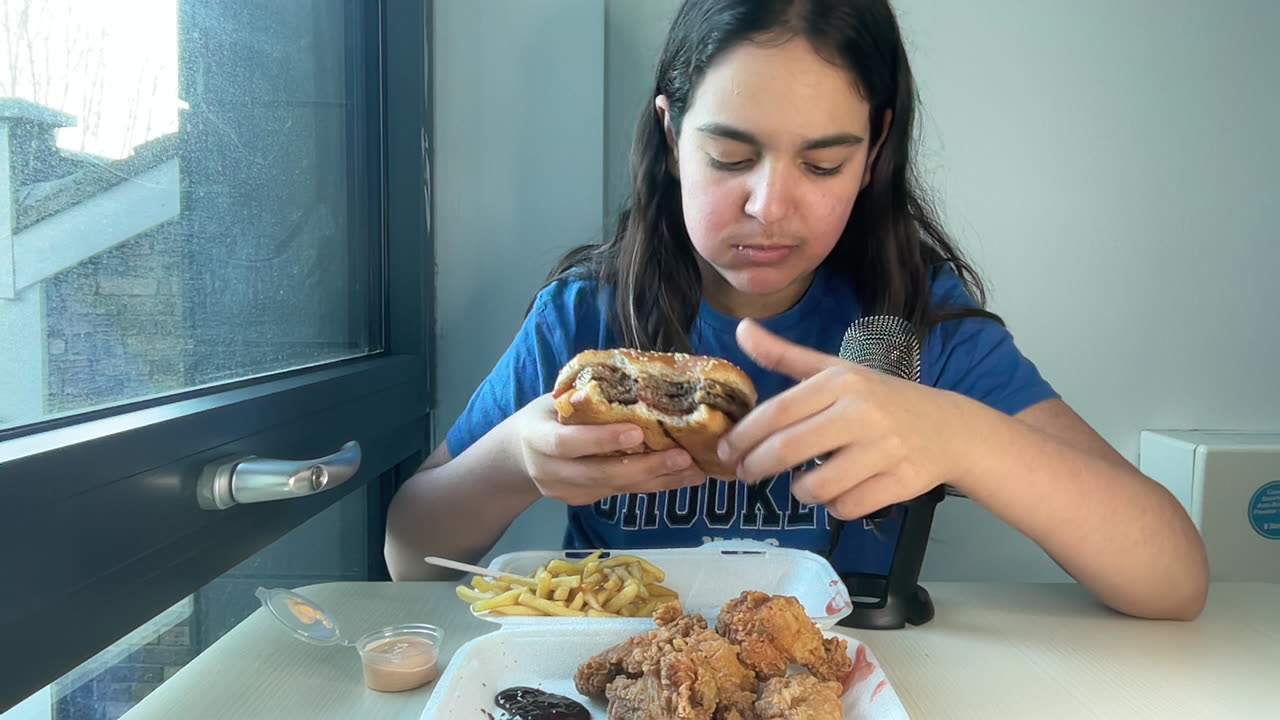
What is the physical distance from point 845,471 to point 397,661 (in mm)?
657

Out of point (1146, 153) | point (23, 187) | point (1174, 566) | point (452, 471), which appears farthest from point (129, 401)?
point (1146, 153)

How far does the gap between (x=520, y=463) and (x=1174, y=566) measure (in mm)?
1150

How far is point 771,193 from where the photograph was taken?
56.4 inches

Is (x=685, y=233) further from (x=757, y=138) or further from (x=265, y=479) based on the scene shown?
(x=265, y=479)

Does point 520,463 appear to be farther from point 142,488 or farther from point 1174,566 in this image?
point 1174,566

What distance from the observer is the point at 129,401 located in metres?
1.26

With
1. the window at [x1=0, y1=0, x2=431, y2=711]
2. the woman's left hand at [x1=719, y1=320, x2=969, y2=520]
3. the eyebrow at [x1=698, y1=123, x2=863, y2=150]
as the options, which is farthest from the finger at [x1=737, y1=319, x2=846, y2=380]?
the window at [x1=0, y1=0, x2=431, y2=711]

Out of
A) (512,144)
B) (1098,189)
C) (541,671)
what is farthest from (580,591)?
(1098,189)

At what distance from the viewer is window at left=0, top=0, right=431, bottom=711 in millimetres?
1003

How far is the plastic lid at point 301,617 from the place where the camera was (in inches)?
45.2

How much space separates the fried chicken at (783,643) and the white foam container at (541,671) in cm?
4

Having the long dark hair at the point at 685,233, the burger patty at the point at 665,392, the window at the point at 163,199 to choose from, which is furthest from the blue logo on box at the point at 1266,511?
the window at the point at 163,199

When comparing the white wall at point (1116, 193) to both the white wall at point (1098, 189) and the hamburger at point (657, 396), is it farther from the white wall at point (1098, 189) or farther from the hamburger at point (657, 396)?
the hamburger at point (657, 396)

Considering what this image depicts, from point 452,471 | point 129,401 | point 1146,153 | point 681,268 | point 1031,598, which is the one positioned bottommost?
point 1031,598
